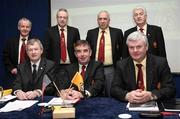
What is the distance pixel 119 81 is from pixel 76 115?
3.04 ft

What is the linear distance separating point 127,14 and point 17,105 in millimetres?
3408

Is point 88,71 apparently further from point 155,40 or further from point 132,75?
point 155,40

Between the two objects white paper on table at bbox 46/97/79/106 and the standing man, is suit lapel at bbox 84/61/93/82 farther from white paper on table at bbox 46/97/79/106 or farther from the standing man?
the standing man

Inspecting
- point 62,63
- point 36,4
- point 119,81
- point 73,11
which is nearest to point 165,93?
point 119,81

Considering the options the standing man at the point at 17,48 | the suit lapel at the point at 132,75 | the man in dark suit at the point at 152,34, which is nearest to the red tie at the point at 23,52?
the standing man at the point at 17,48

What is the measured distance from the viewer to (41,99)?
3092 mm

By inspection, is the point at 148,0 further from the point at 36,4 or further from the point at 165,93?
the point at 165,93

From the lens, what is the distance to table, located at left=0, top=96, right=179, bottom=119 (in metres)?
2.39

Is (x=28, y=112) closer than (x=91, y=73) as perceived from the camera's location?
Yes

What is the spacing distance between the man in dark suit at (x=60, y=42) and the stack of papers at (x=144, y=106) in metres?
2.33

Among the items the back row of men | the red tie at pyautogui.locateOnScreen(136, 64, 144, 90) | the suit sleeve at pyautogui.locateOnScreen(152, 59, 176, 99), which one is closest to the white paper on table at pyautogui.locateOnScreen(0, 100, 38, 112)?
the red tie at pyautogui.locateOnScreen(136, 64, 144, 90)

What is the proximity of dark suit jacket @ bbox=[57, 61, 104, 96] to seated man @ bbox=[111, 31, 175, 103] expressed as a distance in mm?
426

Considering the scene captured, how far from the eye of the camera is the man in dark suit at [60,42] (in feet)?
16.0

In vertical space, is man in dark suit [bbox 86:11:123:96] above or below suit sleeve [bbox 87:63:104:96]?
above
